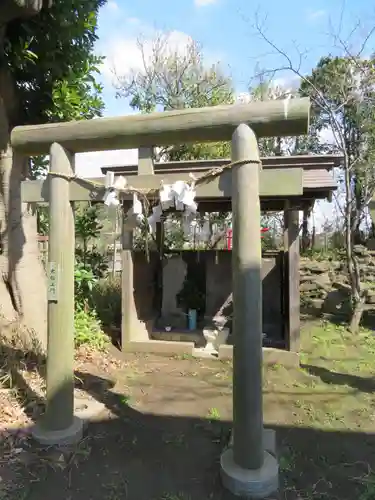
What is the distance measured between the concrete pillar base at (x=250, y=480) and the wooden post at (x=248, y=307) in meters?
0.05

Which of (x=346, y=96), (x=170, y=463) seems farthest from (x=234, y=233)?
(x=346, y=96)

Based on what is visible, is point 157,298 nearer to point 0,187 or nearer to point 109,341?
point 109,341

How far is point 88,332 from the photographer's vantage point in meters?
6.00

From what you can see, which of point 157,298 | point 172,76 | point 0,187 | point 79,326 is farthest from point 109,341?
point 172,76

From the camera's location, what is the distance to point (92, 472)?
2.96 meters

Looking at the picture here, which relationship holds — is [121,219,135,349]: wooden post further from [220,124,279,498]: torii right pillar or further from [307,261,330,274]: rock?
[307,261,330,274]: rock

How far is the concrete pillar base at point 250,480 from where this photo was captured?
263 cm

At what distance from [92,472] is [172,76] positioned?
1423 centimetres

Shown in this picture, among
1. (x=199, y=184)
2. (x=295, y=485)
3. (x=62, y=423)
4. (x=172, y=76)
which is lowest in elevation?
(x=295, y=485)

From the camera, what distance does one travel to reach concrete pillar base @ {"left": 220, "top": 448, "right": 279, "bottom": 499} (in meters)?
2.63

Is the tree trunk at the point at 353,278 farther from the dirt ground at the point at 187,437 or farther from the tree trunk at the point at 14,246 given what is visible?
the tree trunk at the point at 14,246

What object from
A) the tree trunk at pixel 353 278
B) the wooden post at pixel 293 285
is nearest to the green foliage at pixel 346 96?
the tree trunk at pixel 353 278

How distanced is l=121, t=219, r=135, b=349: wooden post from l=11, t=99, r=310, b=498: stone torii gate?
2877 millimetres

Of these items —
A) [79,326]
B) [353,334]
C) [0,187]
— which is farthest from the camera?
[353,334]
